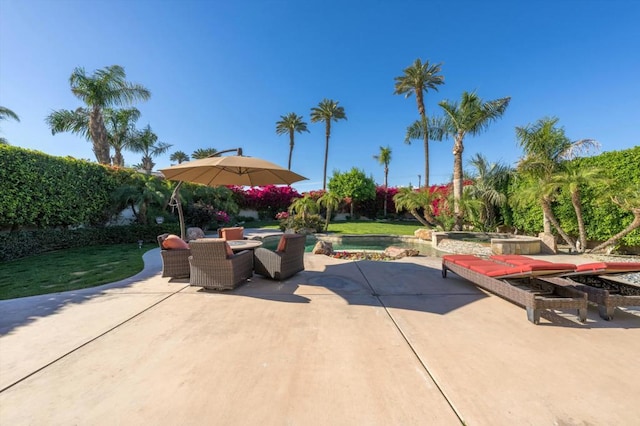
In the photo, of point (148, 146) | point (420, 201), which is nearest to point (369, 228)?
point (420, 201)

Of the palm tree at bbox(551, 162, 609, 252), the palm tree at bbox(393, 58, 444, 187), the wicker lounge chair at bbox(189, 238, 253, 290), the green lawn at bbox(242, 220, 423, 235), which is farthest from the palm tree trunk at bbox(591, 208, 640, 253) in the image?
the palm tree at bbox(393, 58, 444, 187)

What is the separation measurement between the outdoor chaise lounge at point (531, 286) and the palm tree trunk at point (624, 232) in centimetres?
505

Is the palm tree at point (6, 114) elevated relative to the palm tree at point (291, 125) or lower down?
lower down

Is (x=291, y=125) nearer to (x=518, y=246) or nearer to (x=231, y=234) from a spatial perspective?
(x=231, y=234)

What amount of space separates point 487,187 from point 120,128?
2691cm

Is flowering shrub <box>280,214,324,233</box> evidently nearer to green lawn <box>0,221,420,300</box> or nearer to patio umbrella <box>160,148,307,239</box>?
green lawn <box>0,221,420,300</box>

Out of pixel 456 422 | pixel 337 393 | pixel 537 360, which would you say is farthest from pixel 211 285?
pixel 537 360

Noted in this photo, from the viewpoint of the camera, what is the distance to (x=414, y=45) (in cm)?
1349

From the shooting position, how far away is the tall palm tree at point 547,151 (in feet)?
24.7

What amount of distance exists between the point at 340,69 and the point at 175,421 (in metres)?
16.7

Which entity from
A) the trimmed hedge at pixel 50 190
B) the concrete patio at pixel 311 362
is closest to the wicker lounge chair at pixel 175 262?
the concrete patio at pixel 311 362

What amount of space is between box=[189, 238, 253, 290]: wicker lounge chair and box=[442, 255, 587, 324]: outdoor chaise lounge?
12.0 feet

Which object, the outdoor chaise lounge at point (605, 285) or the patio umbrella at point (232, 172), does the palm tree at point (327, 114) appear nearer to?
the patio umbrella at point (232, 172)

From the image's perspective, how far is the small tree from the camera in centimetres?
2245
